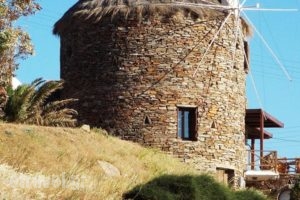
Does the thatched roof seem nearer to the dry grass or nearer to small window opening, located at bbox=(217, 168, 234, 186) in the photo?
the dry grass

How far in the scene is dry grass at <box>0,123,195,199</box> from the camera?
16.9 metres

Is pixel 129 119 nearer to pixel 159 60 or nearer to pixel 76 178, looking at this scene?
pixel 159 60

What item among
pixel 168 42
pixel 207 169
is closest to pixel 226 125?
pixel 207 169

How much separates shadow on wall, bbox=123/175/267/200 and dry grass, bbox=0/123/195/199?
0.30 m

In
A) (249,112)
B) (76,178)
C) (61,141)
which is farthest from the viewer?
(249,112)

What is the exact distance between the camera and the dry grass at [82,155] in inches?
664

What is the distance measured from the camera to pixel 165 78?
29.0m

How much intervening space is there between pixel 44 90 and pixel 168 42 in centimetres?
486

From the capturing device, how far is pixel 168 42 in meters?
29.3

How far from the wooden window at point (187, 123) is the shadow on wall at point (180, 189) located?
1039cm

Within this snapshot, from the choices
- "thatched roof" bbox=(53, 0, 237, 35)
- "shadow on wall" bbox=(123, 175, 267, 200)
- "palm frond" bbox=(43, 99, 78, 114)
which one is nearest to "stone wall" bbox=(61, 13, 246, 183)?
"thatched roof" bbox=(53, 0, 237, 35)

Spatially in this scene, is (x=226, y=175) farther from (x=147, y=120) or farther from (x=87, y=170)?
(x=87, y=170)

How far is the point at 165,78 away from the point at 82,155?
280 inches

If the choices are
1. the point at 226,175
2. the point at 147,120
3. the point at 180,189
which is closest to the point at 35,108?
the point at 147,120
